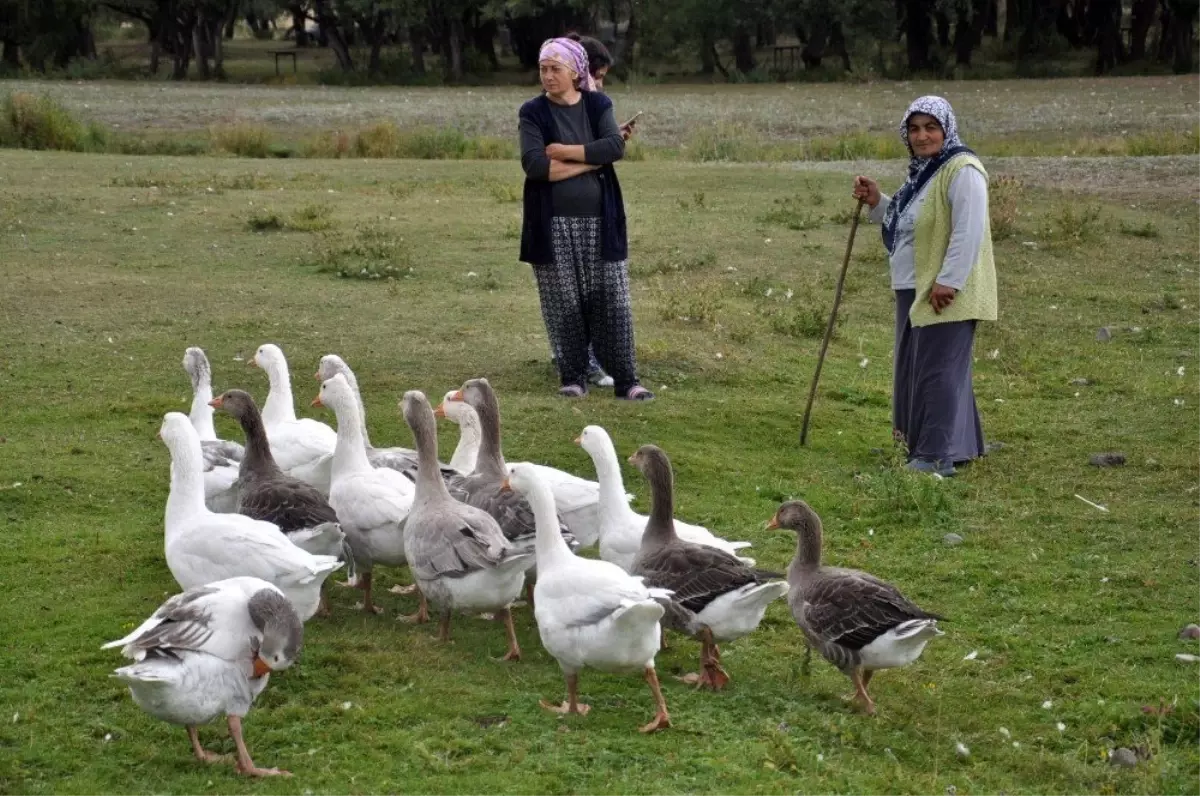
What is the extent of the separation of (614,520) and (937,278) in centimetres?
339

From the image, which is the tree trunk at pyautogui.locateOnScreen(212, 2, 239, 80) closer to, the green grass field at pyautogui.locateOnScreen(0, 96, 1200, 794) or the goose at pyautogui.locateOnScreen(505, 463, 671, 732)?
the green grass field at pyautogui.locateOnScreen(0, 96, 1200, 794)

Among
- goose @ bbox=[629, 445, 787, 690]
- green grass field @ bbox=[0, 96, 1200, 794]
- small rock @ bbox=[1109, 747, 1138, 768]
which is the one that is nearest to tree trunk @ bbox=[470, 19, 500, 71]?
green grass field @ bbox=[0, 96, 1200, 794]

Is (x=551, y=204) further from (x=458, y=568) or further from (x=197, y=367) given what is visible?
(x=458, y=568)

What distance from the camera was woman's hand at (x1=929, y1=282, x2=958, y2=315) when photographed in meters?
9.69

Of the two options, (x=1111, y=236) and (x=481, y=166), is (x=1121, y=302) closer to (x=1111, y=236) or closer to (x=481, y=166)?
(x=1111, y=236)

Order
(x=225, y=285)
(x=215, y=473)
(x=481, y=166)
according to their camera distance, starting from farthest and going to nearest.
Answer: (x=481, y=166) < (x=225, y=285) < (x=215, y=473)

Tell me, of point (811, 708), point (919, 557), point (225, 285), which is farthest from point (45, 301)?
point (811, 708)

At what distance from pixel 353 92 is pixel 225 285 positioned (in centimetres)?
3263

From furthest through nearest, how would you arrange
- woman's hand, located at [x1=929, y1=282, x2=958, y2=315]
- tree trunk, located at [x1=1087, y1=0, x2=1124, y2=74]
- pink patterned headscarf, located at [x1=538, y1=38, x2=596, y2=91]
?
tree trunk, located at [x1=1087, y1=0, x2=1124, y2=74]
pink patterned headscarf, located at [x1=538, y1=38, x2=596, y2=91]
woman's hand, located at [x1=929, y1=282, x2=958, y2=315]

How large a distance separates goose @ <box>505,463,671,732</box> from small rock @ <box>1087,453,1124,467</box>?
201 inches

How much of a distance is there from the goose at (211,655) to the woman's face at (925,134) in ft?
18.3

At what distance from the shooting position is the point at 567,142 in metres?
11.0

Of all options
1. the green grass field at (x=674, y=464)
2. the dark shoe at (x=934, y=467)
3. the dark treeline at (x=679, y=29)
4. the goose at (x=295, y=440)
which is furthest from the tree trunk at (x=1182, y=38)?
the goose at (x=295, y=440)

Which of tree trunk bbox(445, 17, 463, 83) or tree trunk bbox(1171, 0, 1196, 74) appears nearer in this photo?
tree trunk bbox(1171, 0, 1196, 74)
